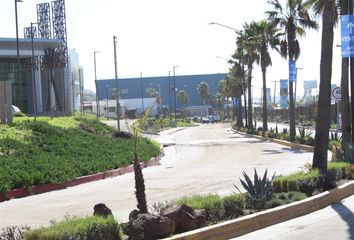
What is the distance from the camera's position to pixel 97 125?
3681 cm

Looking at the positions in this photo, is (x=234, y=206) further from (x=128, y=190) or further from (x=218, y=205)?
(x=128, y=190)

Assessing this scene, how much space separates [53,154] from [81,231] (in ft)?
49.1

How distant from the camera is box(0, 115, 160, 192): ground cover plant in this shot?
1787cm

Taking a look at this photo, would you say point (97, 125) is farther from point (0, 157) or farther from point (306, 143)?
point (0, 157)

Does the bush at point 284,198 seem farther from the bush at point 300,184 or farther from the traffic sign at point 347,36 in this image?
the traffic sign at point 347,36

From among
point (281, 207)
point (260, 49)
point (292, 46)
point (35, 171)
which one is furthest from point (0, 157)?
point (260, 49)

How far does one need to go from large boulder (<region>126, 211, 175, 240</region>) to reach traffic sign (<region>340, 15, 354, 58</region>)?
13385 mm

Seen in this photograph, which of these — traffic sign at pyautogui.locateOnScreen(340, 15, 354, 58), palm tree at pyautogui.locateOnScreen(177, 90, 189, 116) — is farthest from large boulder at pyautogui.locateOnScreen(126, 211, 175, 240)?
palm tree at pyautogui.locateOnScreen(177, 90, 189, 116)

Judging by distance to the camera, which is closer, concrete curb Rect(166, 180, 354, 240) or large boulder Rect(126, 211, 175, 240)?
large boulder Rect(126, 211, 175, 240)

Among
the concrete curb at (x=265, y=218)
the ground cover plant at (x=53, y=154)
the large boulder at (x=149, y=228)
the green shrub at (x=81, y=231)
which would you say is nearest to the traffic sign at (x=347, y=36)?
the concrete curb at (x=265, y=218)

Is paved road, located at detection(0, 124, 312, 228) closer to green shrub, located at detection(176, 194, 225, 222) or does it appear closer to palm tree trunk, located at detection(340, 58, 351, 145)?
green shrub, located at detection(176, 194, 225, 222)

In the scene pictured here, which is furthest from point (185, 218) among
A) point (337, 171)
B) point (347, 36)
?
point (347, 36)

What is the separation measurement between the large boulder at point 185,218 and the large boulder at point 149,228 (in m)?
0.35

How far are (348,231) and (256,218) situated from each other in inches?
59.8
